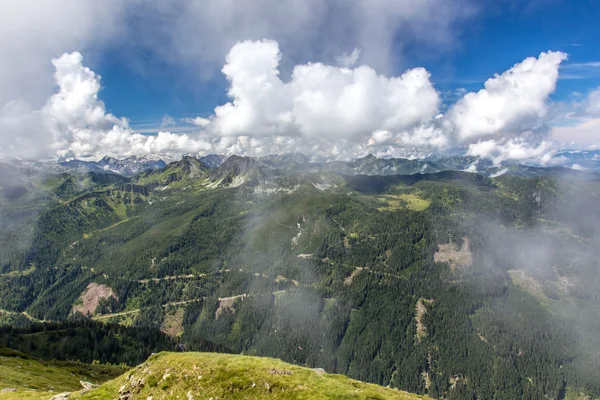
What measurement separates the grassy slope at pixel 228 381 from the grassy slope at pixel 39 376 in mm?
30947

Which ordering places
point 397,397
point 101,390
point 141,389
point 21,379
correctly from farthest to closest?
point 21,379
point 101,390
point 397,397
point 141,389

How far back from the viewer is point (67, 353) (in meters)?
189

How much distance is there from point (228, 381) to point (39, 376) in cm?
11092

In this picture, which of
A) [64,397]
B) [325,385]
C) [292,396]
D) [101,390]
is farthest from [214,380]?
[64,397]

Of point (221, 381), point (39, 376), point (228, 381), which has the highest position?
point (228, 381)

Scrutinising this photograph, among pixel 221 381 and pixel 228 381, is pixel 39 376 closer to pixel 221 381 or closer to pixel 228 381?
pixel 221 381

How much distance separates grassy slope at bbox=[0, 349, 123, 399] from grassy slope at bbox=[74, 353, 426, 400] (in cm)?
3095

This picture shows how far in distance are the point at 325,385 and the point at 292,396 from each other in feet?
16.6

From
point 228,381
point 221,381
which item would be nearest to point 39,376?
point 221,381

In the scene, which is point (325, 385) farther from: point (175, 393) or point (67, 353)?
point (67, 353)

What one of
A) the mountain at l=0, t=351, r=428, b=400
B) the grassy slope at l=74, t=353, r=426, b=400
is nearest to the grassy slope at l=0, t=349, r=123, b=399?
the mountain at l=0, t=351, r=428, b=400

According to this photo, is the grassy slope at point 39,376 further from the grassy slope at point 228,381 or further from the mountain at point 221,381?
the grassy slope at point 228,381

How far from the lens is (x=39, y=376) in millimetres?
110500

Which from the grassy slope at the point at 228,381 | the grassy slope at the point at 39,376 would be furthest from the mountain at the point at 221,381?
the grassy slope at the point at 39,376
